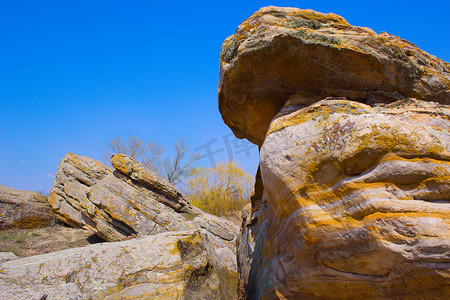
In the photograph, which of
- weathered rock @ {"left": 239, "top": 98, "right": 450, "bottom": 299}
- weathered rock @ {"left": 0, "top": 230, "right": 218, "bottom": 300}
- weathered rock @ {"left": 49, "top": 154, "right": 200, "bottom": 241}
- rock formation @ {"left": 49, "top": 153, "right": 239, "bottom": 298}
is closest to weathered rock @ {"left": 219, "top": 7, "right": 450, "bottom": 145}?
weathered rock @ {"left": 239, "top": 98, "right": 450, "bottom": 299}

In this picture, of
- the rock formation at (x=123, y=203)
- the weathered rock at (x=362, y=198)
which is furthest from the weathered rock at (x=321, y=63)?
the rock formation at (x=123, y=203)

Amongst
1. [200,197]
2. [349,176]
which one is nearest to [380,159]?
[349,176]

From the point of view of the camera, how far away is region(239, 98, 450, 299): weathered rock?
2.36m

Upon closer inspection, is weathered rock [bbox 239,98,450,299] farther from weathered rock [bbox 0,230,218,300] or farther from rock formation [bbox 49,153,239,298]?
rock formation [bbox 49,153,239,298]

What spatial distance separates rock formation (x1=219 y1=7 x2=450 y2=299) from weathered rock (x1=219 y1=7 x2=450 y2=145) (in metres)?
0.01

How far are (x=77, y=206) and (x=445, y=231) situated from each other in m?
10.1

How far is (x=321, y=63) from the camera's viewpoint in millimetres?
3766

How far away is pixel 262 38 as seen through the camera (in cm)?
362

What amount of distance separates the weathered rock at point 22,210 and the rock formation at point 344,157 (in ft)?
27.4

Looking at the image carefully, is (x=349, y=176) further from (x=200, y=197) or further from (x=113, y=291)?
(x=200, y=197)

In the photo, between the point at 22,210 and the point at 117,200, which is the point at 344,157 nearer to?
the point at 117,200

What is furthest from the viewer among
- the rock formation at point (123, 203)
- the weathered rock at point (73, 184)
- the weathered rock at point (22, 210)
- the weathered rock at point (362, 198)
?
the weathered rock at point (73, 184)

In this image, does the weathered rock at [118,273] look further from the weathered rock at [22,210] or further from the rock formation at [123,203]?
the weathered rock at [22,210]

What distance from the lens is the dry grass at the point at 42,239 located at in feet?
25.8
